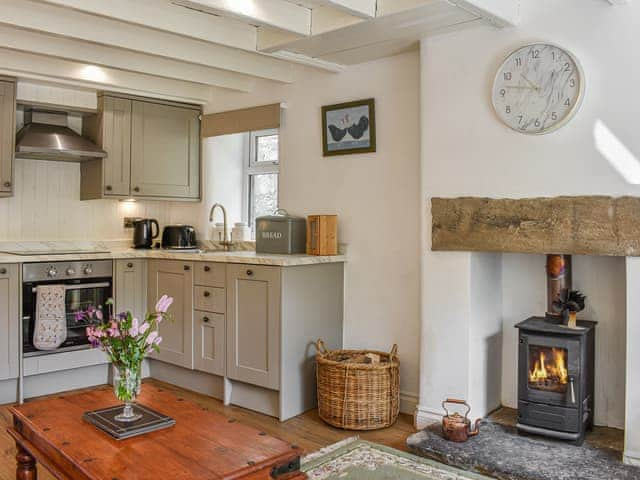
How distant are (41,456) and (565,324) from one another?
2402 mm

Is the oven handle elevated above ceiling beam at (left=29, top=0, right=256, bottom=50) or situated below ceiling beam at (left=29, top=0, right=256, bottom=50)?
below

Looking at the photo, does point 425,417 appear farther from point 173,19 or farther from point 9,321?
point 9,321

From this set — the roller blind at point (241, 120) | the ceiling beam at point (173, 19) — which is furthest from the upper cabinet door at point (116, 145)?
the ceiling beam at point (173, 19)

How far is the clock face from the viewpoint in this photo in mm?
2799

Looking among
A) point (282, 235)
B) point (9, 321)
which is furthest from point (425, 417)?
point (9, 321)

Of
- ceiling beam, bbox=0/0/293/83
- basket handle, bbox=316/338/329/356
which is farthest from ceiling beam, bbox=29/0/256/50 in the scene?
basket handle, bbox=316/338/329/356

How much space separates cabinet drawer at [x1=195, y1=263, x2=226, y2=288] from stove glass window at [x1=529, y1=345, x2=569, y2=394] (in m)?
1.93

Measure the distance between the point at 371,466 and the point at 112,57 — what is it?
2.89m

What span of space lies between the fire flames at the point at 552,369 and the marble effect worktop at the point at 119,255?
1.39 metres

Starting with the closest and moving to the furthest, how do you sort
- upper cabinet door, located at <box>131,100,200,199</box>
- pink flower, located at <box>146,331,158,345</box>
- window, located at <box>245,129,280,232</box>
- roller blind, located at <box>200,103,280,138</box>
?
pink flower, located at <box>146,331,158,345</box>, roller blind, located at <box>200,103,280,138</box>, upper cabinet door, located at <box>131,100,200,199</box>, window, located at <box>245,129,280,232</box>

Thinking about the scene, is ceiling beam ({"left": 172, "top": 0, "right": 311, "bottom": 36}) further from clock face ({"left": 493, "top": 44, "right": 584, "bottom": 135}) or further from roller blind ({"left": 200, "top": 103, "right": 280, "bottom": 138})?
roller blind ({"left": 200, "top": 103, "right": 280, "bottom": 138})

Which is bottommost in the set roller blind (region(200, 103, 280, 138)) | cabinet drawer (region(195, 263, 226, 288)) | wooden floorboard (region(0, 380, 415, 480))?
wooden floorboard (region(0, 380, 415, 480))

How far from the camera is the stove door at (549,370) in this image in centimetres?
285

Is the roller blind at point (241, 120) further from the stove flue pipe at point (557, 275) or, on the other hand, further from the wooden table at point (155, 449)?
the wooden table at point (155, 449)
